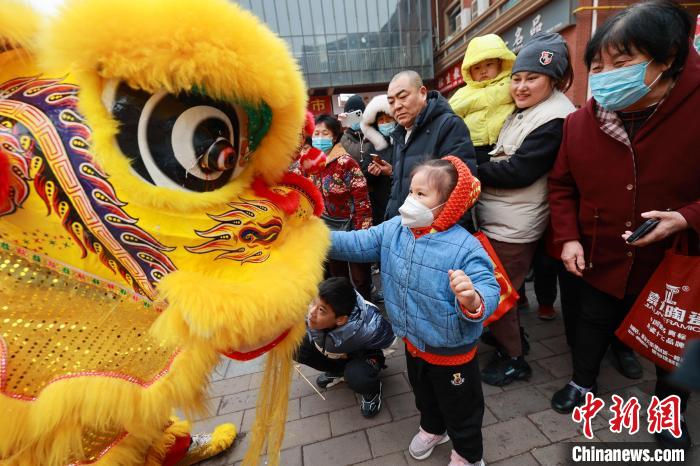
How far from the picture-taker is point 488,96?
2.53 metres

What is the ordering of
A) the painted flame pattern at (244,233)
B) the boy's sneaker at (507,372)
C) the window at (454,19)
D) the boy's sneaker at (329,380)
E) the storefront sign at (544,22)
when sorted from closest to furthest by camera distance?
1. the painted flame pattern at (244,233)
2. the boy's sneaker at (507,372)
3. the boy's sneaker at (329,380)
4. the storefront sign at (544,22)
5. the window at (454,19)

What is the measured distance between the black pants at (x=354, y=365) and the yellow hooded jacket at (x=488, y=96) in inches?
64.9

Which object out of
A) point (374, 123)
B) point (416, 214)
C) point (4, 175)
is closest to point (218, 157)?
point (4, 175)

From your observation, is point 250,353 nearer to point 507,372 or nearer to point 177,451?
point 177,451

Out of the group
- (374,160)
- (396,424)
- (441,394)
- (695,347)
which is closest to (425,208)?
(441,394)

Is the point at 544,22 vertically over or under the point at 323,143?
over

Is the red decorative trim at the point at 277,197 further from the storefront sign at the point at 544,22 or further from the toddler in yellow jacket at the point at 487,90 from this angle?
the storefront sign at the point at 544,22

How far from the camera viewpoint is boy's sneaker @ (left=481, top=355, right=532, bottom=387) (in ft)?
8.02

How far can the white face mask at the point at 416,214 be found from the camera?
5.11ft

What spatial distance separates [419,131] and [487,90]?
0.60 m

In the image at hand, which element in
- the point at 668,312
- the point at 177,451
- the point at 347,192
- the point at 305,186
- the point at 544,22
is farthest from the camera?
the point at 544,22

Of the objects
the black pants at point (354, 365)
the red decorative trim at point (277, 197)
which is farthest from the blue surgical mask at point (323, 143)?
the red decorative trim at point (277, 197)

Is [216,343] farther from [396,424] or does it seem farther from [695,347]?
[396,424]

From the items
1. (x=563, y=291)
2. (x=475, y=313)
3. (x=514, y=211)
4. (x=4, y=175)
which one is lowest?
(x=563, y=291)
